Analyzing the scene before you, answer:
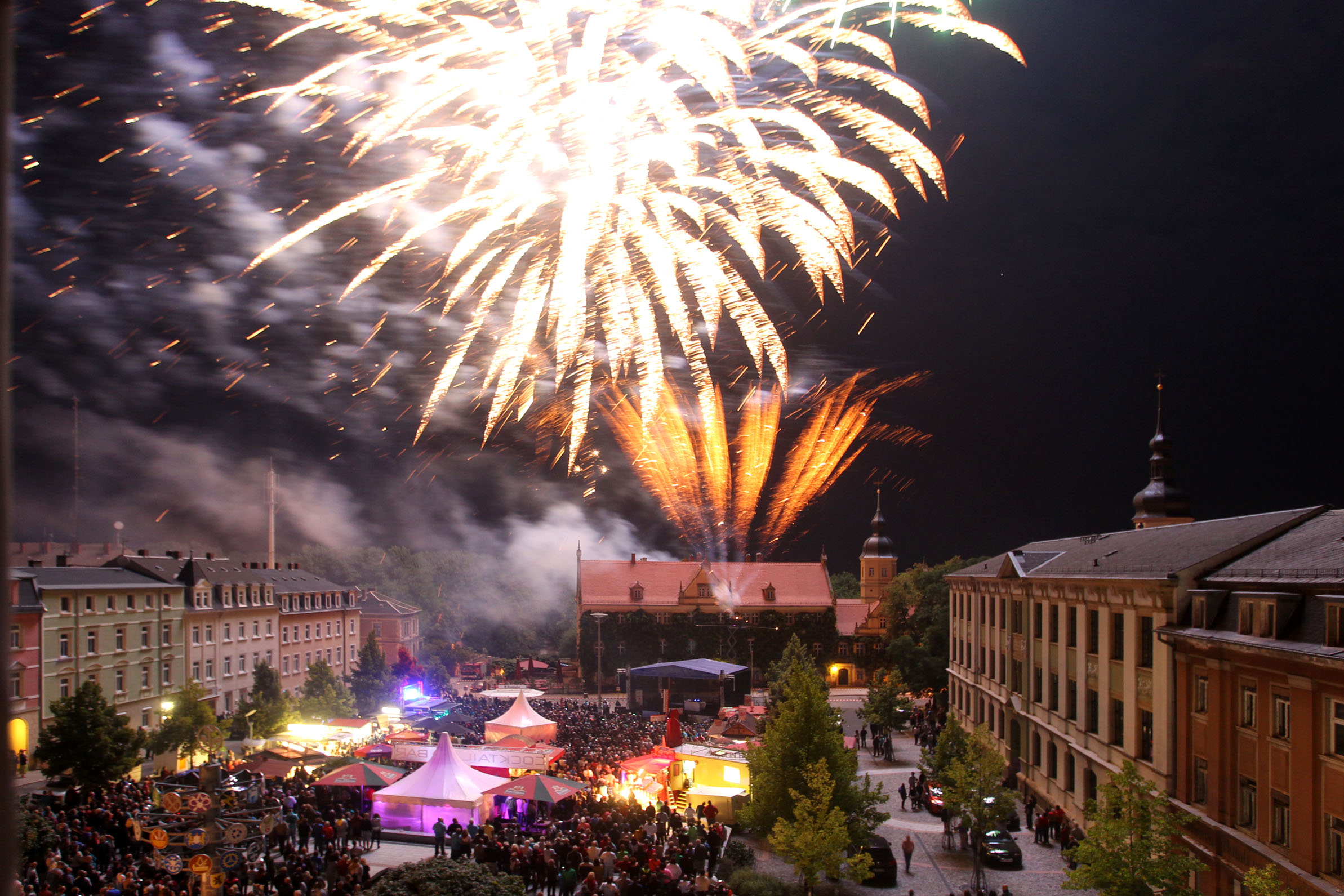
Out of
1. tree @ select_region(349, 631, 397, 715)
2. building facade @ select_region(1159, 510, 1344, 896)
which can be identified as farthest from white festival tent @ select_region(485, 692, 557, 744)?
building facade @ select_region(1159, 510, 1344, 896)

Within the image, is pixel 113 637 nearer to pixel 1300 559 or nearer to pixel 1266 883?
pixel 1266 883

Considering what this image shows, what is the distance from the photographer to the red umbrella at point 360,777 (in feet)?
83.0

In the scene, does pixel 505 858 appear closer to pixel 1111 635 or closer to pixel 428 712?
pixel 1111 635

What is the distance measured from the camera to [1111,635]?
86.5ft

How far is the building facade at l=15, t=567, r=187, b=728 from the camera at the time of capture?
120 feet

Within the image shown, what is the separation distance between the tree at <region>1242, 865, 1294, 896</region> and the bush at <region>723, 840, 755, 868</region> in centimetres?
1123

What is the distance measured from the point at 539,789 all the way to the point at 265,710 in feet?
61.3

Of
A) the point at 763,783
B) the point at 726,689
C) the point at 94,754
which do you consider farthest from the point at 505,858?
the point at 726,689

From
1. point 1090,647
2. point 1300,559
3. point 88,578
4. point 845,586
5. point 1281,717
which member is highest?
point 1300,559

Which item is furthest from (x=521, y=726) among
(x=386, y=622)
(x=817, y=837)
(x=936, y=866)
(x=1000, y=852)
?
(x=386, y=622)

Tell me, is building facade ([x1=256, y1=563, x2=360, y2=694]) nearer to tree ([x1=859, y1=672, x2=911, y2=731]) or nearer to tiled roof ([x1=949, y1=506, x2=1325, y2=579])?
tree ([x1=859, y1=672, x2=911, y2=731])

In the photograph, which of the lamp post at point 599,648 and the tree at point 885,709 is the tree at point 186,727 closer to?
the lamp post at point 599,648

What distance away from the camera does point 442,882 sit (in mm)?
14125

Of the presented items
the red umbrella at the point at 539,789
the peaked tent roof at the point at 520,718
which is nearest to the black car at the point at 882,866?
the red umbrella at the point at 539,789
